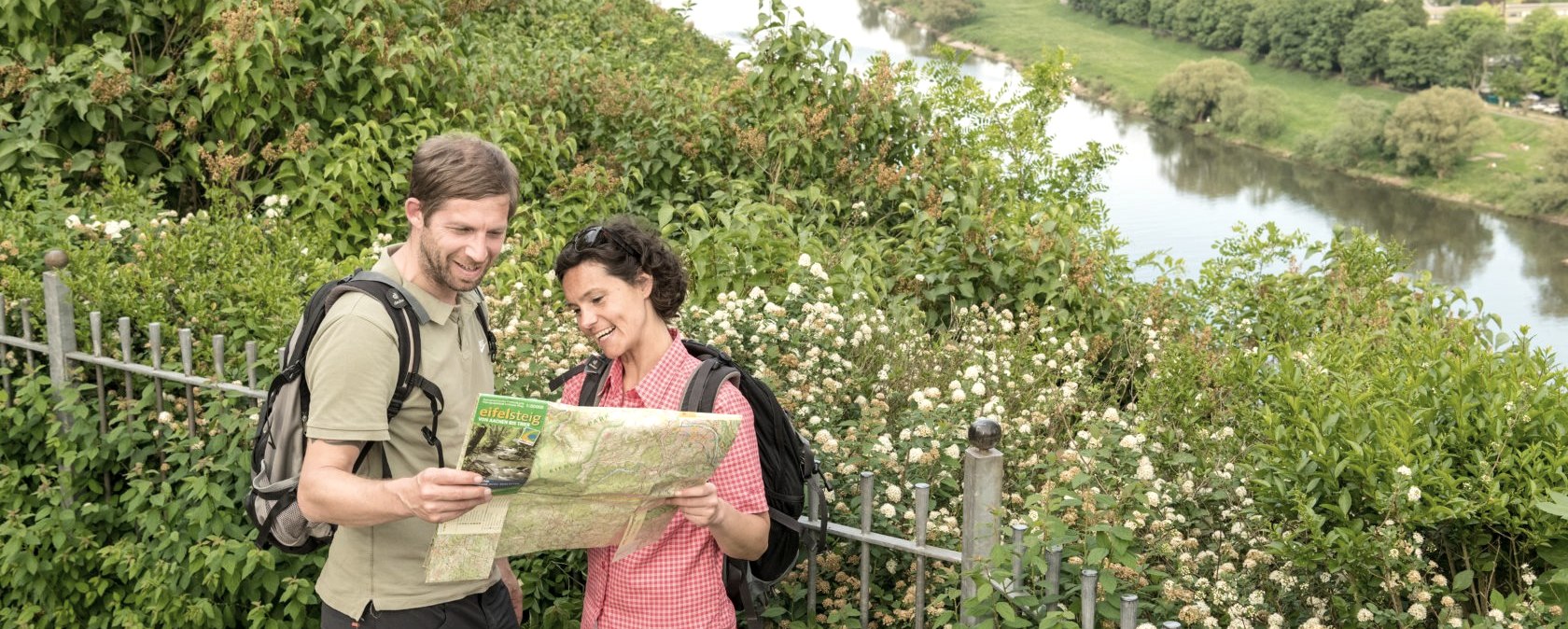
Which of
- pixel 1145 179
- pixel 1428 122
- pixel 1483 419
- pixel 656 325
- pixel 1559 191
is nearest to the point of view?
pixel 656 325

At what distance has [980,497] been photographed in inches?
109

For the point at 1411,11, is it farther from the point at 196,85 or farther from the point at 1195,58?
the point at 196,85

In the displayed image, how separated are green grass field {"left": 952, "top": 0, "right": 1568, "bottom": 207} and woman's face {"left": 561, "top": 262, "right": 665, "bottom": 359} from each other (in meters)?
39.6

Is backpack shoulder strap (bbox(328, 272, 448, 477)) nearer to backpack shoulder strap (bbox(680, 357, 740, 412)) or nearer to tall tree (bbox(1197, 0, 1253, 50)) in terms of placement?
backpack shoulder strap (bbox(680, 357, 740, 412))

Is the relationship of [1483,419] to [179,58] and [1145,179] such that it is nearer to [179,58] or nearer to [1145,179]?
[179,58]

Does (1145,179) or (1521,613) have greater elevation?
(1521,613)

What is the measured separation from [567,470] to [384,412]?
0.37 metres

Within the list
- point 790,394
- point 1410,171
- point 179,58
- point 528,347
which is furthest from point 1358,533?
point 1410,171

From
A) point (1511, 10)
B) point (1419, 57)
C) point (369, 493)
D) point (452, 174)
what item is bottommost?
point (1419, 57)

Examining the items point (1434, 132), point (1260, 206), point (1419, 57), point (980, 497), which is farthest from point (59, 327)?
point (1419, 57)

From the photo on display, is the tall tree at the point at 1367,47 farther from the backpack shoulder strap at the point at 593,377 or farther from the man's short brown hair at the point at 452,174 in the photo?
the man's short brown hair at the point at 452,174

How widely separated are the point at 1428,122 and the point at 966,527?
4463 cm

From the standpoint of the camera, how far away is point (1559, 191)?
1449 inches

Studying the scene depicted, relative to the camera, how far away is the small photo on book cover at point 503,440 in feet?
6.08
